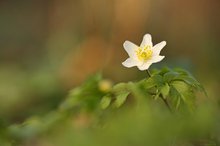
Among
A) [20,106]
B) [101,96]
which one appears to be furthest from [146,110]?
[20,106]

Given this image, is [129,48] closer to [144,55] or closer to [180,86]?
[144,55]

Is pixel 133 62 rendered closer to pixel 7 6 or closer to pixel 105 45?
pixel 105 45

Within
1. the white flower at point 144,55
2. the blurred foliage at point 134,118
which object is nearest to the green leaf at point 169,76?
the blurred foliage at point 134,118

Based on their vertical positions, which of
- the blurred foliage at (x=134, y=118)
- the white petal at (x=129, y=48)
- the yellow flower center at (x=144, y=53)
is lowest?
the blurred foliage at (x=134, y=118)

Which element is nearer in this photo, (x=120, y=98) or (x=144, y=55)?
(x=120, y=98)

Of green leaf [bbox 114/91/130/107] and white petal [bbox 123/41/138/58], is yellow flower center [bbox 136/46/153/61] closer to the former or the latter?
white petal [bbox 123/41/138/58]

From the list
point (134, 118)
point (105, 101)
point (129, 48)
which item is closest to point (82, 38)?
point (129, 48)

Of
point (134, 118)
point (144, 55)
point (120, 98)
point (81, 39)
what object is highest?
A: point (81, 39)

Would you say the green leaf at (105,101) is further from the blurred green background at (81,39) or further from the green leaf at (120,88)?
the blurred green background at (81,39)
